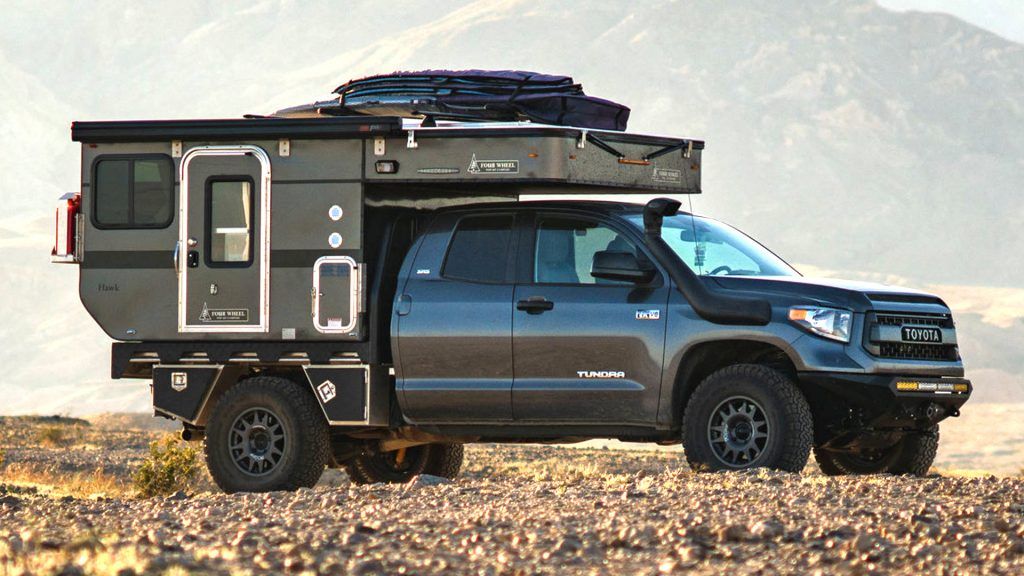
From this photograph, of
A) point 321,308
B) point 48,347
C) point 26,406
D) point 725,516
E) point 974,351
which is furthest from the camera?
point 48,347

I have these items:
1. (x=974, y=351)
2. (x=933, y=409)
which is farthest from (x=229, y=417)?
(x=974, y=351)

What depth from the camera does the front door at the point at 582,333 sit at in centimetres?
1131

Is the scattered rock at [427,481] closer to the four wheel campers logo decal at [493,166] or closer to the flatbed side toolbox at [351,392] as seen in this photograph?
the flatbed side toolbox at [351,392]

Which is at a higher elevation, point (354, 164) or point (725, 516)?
point (354, 164)

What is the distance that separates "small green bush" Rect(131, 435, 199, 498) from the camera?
1609cm

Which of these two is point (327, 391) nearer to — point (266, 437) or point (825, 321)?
point (266, 437)

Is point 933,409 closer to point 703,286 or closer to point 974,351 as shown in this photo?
point 703,286

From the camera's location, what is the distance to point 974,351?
5787 inches

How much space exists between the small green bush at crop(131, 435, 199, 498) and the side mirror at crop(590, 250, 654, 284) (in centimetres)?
609

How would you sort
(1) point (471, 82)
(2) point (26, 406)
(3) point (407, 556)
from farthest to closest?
(2) point (26, 406)
(1) point (471, 82)
(3) point (407, 556)

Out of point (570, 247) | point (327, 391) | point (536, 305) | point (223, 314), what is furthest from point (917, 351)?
point (223, 314)

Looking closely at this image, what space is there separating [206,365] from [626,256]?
11.5ft

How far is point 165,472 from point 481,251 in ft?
18.6

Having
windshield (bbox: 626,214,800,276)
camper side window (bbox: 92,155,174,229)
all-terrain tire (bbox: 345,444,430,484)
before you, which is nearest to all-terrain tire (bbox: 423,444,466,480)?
all-terrain tire (bbox: 345,444,430,484)
